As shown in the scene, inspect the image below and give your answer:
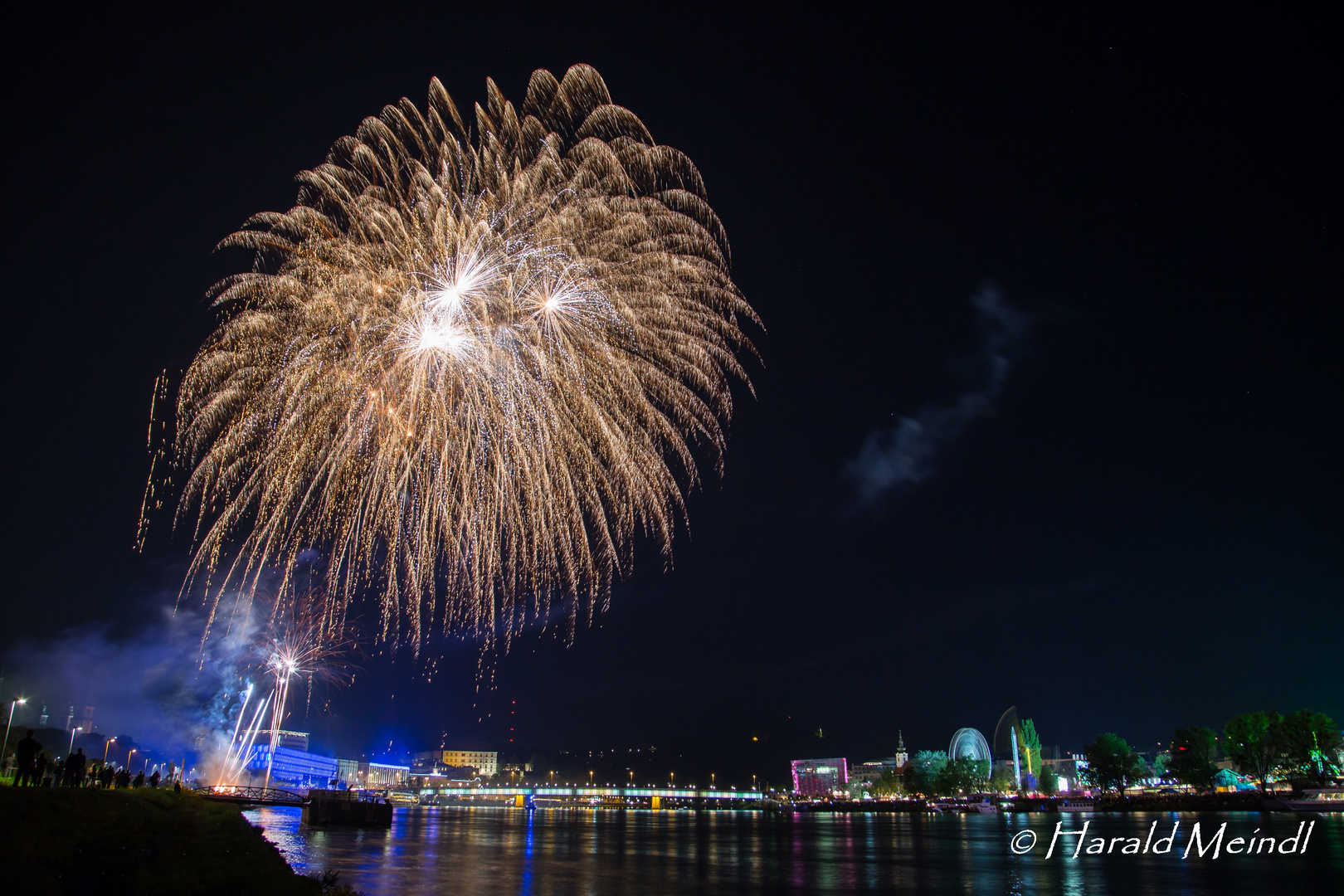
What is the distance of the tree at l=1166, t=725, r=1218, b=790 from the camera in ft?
350

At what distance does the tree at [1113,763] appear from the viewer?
116 m

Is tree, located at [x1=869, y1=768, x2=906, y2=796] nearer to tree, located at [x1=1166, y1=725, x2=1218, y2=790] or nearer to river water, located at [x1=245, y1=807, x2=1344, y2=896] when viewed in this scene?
tree, located at [x1=1166, y1=725, x2=1218, y2=790]

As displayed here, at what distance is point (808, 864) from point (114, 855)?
2822 cm

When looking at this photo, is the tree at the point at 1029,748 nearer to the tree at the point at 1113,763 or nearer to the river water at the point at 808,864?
the tree at the point at 1113,763

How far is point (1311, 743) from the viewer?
91188 mm

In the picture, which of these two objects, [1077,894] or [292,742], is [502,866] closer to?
[1077,894]

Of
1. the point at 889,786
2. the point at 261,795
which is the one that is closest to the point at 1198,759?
the point at 889,786

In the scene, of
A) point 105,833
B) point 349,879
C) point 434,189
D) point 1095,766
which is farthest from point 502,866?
point 1095,766

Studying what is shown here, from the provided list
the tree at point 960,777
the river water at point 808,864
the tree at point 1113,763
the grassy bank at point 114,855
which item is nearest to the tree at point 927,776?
the tree at point 960,777

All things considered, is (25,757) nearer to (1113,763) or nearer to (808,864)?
(808,864)

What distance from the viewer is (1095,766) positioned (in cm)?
11881

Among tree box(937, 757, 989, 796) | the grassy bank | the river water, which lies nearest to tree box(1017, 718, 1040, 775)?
tree box(937, 757, 989, 796)

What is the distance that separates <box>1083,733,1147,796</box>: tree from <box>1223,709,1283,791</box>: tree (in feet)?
58.7

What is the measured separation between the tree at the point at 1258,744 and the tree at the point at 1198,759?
760cm
